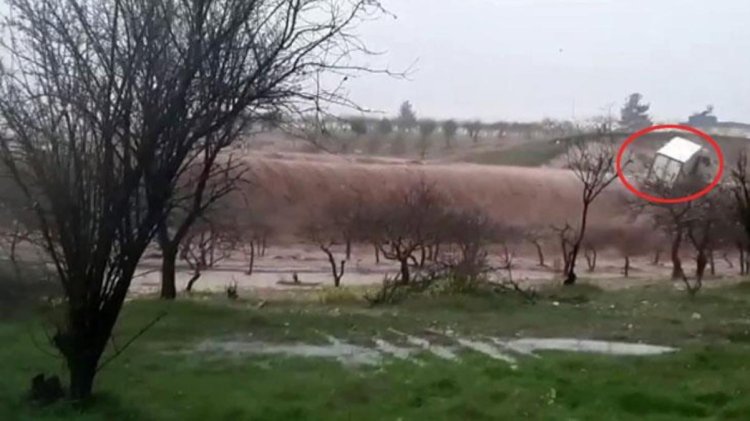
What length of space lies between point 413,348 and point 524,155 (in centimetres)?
1287

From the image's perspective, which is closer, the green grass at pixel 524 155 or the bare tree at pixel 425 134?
the bare tree at pixel 425 134

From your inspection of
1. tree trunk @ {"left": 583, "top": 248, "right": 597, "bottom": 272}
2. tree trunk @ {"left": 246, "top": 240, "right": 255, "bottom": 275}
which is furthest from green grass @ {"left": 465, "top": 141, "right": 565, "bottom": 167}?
tree trunk @ {"left": 246, "top": 240, "right": 255, "bottom": 275}

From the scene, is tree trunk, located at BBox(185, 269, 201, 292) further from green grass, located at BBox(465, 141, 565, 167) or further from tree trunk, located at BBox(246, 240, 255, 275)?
green grass, located at BBox(465, 141, 565, 167)

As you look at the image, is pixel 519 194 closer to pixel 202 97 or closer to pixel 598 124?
pixel 598 124

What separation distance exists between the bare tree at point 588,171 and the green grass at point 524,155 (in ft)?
1.40

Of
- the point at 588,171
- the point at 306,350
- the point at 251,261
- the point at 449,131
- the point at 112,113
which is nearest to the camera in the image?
the point at 112,113

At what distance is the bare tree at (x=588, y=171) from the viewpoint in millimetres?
22172

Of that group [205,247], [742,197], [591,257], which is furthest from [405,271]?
[742,197]

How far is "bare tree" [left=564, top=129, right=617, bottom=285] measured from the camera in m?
22.2

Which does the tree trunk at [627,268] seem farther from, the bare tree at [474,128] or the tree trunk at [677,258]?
the bare tree at [474,128]

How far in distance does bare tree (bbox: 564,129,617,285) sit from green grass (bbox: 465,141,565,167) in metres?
0.43

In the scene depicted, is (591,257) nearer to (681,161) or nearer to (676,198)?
(676,198)

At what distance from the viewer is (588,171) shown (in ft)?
75.2

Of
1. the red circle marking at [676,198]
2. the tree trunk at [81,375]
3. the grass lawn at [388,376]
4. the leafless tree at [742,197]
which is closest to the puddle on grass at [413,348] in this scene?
the grass lawn at [388,376]
